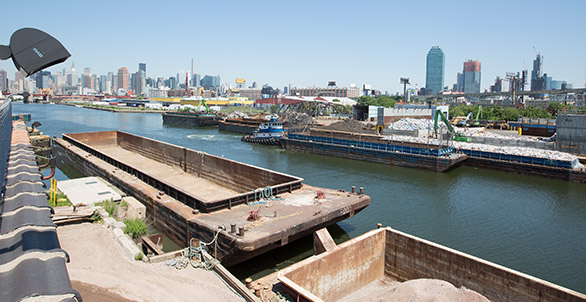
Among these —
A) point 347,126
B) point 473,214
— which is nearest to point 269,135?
point 347,126

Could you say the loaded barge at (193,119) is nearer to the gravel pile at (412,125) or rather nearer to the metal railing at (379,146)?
the metal railing at (379,146)

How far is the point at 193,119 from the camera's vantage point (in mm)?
82062

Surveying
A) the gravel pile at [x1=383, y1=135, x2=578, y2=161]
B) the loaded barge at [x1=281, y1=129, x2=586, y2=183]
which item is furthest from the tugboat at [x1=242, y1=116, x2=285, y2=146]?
the gravel pile at [x1=383, y1=135, x2=578, y2=161]

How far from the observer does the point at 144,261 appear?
10.7 meters

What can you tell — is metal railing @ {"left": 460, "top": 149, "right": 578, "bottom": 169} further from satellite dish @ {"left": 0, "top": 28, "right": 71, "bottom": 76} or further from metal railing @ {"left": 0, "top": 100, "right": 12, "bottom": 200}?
satellite dish @ {"left": 0, "top": 28, "right": 71, "bottom": 76}

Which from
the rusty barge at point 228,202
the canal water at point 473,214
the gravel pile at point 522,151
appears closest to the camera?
the rusty barge at point 228,202

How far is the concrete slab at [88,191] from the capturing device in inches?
719

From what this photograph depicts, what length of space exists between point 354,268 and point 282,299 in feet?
10.7

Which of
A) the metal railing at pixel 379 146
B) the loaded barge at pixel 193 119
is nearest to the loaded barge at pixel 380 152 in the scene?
the metal railing at pixel 379 146

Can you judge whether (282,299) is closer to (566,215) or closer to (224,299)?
(224,299)

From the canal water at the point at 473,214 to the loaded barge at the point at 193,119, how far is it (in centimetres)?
4650

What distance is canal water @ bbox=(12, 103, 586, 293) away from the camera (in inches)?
585

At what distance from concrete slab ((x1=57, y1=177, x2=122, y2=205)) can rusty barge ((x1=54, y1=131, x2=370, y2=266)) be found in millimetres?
762

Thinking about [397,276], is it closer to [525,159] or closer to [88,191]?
[88,191]
